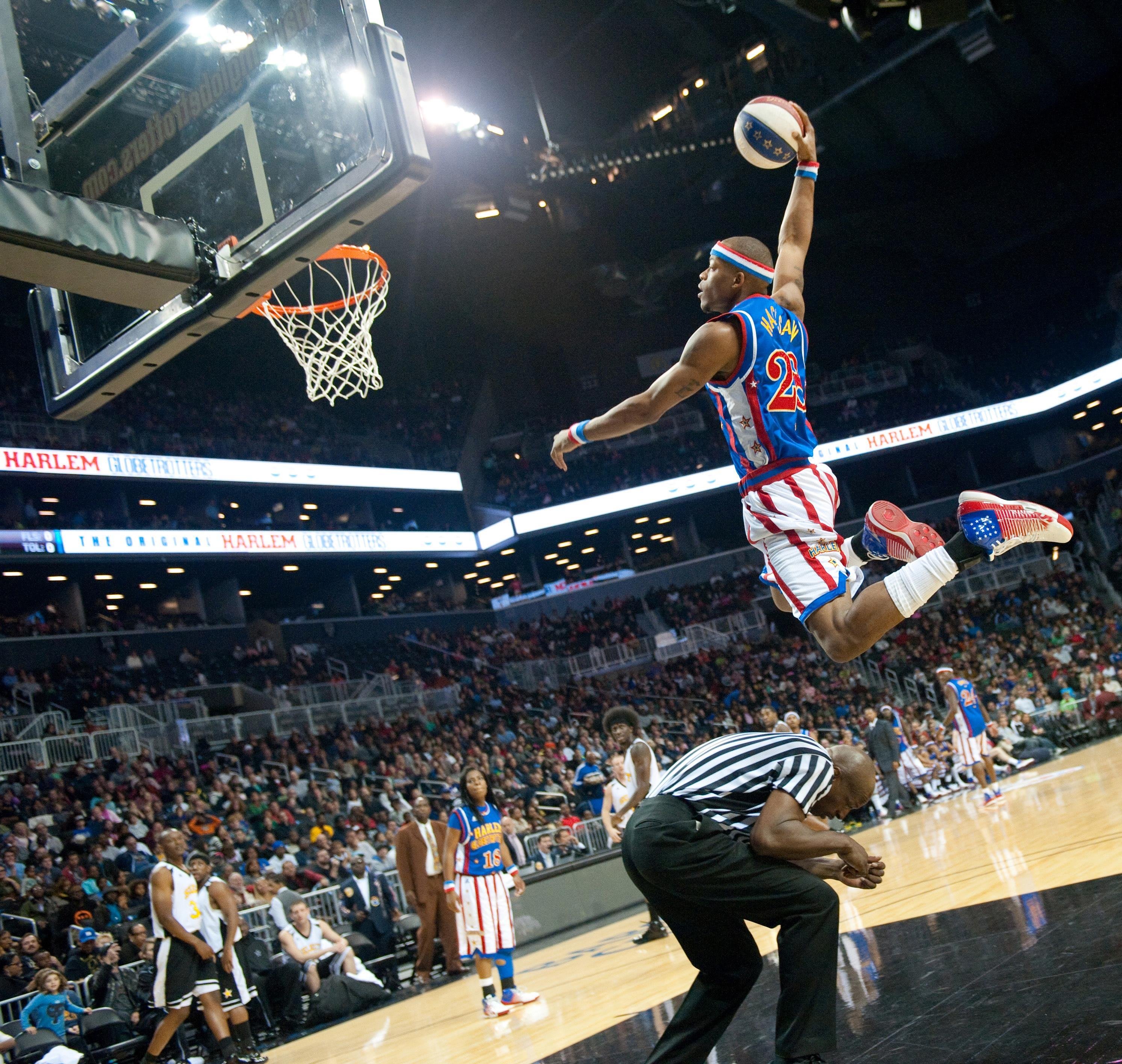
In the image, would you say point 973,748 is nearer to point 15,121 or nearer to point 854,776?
point 854,776

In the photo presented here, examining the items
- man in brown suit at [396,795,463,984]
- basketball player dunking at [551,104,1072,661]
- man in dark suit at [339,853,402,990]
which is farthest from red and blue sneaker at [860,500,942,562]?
man in dark suit at [339,853,402,990]

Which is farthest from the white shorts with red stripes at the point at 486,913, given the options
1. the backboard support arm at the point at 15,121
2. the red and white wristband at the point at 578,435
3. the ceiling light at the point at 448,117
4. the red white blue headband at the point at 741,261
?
the ceiling light at the point at 448,117

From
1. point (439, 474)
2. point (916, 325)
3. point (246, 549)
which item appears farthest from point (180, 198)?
→ point (916, 325)

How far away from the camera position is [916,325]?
129 ft

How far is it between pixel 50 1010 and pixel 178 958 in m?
1.59

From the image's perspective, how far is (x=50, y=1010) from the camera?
796cm

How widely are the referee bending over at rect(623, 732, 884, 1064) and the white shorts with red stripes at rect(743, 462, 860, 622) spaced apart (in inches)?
31.8

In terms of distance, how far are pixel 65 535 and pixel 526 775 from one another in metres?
12.0

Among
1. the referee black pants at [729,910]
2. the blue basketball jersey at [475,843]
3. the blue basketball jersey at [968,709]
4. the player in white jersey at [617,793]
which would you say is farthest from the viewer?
the blue basketball jersey at [968,709]

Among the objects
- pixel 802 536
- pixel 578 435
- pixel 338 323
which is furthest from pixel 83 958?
pixel 802 536

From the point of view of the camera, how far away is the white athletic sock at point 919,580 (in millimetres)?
3768

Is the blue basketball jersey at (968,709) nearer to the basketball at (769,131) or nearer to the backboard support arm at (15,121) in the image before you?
the basketball at (769,131)

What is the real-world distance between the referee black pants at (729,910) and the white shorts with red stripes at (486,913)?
4551mm

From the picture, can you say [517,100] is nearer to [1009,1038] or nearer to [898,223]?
[898,223]
